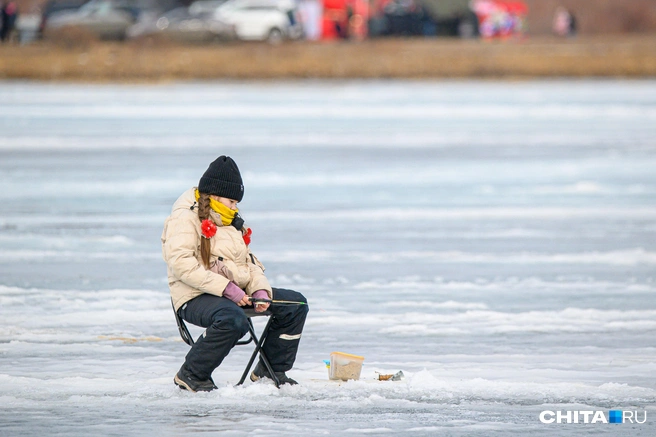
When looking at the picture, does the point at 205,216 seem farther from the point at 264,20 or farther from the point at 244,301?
the point at 264,20

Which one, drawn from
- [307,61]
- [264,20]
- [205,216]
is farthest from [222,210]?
[264,20]

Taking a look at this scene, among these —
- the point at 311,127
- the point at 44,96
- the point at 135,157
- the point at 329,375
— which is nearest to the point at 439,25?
the point at 44,96

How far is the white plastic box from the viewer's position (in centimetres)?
534

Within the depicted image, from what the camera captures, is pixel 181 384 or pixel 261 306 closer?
pixel 261 306

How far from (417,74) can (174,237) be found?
951 inches

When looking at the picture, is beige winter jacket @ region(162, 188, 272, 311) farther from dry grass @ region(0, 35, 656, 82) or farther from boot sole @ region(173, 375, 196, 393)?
dry grass @ region(0, 35, 656, 82)

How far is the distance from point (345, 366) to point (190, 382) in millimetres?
735

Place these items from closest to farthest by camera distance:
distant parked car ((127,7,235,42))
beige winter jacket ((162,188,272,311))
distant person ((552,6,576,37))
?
beige winter jacket ((162,188,272,311)) → distant parked car ((127,7,235,42)) → distant person ((552,6,576,37))

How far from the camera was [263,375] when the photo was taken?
5.34 m

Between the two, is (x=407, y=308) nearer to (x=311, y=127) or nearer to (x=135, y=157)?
(x=135, y=157)

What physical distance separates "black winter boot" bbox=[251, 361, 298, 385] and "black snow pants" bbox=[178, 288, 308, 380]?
0.10 feet

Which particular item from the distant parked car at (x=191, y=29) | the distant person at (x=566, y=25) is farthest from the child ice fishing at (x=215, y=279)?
the distant person at (x=566, y=25)

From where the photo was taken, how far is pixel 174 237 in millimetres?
4938

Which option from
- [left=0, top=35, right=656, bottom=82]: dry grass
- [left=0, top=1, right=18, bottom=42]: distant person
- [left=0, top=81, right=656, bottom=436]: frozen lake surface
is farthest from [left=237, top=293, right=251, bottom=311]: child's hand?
[left=0, top=1, right=18, bottom=42]: distant person
